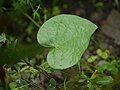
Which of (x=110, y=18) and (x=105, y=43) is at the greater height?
(x=110, y=18)

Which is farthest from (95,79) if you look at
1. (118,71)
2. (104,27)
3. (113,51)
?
(104,27)

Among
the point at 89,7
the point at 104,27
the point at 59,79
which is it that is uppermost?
the point at 89,7

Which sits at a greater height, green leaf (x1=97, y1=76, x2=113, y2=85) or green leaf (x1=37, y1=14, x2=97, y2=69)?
green leaf (x1=37, y1=14, x2=97, y2=69)

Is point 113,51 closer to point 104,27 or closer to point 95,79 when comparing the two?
point 104,27

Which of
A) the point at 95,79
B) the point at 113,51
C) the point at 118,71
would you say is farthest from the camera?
the point at 113,51

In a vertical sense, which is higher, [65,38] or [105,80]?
[65,38]

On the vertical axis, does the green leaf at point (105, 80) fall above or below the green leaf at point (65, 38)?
below

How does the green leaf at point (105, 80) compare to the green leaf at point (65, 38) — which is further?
the green leaf at point (105, 80)

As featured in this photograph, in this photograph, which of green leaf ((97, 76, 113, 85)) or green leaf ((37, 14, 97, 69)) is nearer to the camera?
green leaf ((37, 14, 97, 69))
